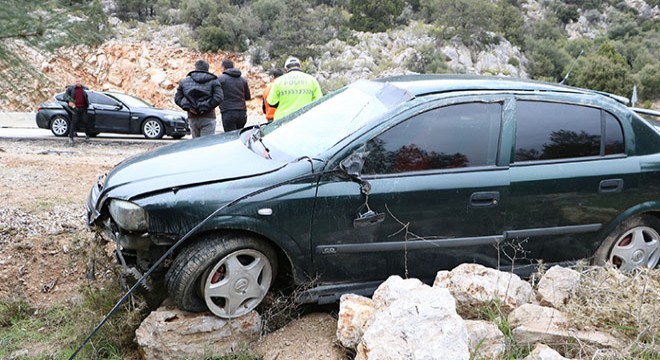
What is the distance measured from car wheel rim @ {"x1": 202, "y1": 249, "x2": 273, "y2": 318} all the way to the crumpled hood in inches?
19.4

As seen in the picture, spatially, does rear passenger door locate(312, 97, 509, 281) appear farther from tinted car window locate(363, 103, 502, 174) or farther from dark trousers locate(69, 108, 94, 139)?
dark trousers locate(69, 108, 94, 139)

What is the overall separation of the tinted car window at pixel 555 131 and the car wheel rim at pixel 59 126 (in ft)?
41.3

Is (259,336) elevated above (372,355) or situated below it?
below

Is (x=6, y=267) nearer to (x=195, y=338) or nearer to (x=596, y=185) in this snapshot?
(x=195, y=338)

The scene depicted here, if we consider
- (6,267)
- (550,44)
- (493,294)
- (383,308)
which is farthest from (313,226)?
(550,44)

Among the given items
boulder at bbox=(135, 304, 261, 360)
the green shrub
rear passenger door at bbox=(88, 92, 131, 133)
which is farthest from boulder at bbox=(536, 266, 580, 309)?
the green shrub

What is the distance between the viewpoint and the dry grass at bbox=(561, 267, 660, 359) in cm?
294

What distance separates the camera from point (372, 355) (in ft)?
8.65

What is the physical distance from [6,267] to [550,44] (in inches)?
1166

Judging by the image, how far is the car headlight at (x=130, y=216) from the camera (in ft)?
10.1

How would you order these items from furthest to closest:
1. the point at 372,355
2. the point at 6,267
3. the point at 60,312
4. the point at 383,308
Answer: the point at 6,267 → the point at 60,312 → the point at 383,308 → the point at 372,355

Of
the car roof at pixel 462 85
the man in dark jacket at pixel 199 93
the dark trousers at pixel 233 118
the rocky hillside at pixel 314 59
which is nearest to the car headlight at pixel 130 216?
the car roof at pixel 462 85

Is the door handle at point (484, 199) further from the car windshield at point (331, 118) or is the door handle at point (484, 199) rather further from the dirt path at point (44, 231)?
the dirt path at point (44, 231)

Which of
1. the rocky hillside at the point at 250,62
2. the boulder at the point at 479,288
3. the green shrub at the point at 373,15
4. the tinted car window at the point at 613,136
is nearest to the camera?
the boulder at the point at 479,288
